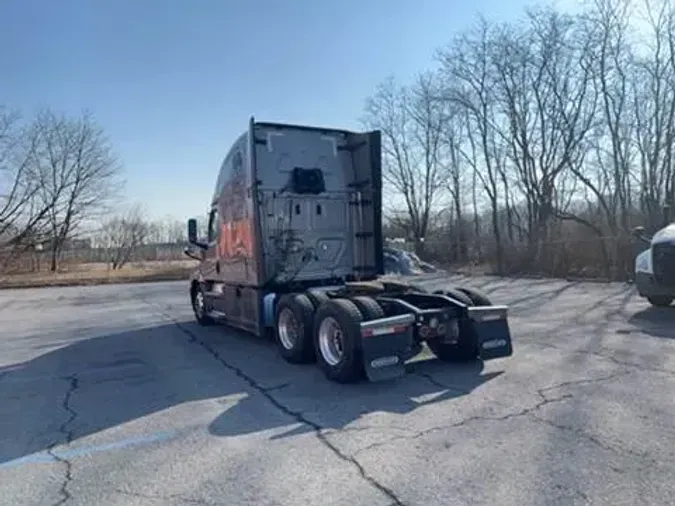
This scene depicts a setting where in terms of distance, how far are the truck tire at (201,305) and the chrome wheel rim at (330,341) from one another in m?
5.34

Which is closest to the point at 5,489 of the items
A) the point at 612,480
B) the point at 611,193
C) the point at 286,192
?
the point at 612,480

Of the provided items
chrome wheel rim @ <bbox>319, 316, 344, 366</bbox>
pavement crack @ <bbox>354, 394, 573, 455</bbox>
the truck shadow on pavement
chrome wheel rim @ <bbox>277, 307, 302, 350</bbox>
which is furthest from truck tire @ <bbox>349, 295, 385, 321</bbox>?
pavement crack @ <bbox>354, 394, 573, 455</bbox>

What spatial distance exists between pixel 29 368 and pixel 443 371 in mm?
5920

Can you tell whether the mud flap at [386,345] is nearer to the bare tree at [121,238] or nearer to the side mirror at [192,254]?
the side mirror at [192,254]

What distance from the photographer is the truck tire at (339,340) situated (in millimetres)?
6203

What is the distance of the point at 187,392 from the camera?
638 centimetres

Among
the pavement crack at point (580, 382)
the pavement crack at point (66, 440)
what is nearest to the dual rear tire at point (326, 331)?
the pavement crack at point (580, 382)

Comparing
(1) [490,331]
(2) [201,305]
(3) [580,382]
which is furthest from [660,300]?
(2) [201,305]

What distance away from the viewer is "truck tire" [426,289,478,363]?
700 centimetres

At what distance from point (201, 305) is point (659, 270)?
9.19 m

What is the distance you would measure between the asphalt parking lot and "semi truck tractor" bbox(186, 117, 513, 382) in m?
0.46

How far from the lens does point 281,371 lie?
7.28 m

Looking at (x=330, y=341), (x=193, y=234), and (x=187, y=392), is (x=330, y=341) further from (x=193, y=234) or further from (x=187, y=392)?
(x=193, y=234)

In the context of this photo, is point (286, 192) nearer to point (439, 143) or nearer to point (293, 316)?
point (293, 316)
